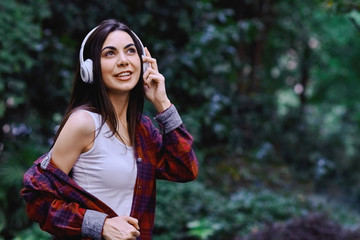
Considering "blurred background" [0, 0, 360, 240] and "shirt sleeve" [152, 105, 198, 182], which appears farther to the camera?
"blurred background" [0, 0, 360, 240]

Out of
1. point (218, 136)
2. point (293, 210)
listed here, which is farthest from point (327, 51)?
point (293, 210)

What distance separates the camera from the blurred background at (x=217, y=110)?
4.87 metres

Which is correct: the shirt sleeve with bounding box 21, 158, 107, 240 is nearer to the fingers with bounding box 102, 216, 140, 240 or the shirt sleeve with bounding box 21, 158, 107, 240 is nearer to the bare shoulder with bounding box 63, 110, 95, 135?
the fingers with bounding box 102, 216, 140, 240

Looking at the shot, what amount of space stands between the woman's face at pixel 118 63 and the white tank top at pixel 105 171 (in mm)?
152

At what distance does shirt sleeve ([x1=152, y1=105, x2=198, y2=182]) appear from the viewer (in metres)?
1.87

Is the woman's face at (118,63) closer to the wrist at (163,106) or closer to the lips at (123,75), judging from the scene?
the lips at (123,75)

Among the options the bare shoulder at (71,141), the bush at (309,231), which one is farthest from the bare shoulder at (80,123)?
the bush at (309,231)

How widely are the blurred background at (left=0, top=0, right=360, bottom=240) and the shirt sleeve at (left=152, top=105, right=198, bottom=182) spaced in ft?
5.55

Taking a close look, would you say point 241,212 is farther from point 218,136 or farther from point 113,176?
point 113,176

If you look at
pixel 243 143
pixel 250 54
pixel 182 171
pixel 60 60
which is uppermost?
pixel 250 54

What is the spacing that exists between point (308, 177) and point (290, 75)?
538 centimetres

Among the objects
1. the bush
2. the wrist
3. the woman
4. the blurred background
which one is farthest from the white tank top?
the bush

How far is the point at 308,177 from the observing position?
28.9 ft

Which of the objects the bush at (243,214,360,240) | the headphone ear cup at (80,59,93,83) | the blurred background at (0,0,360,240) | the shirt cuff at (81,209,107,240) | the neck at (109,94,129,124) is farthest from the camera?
the blurred background at (0,0,360,240)
